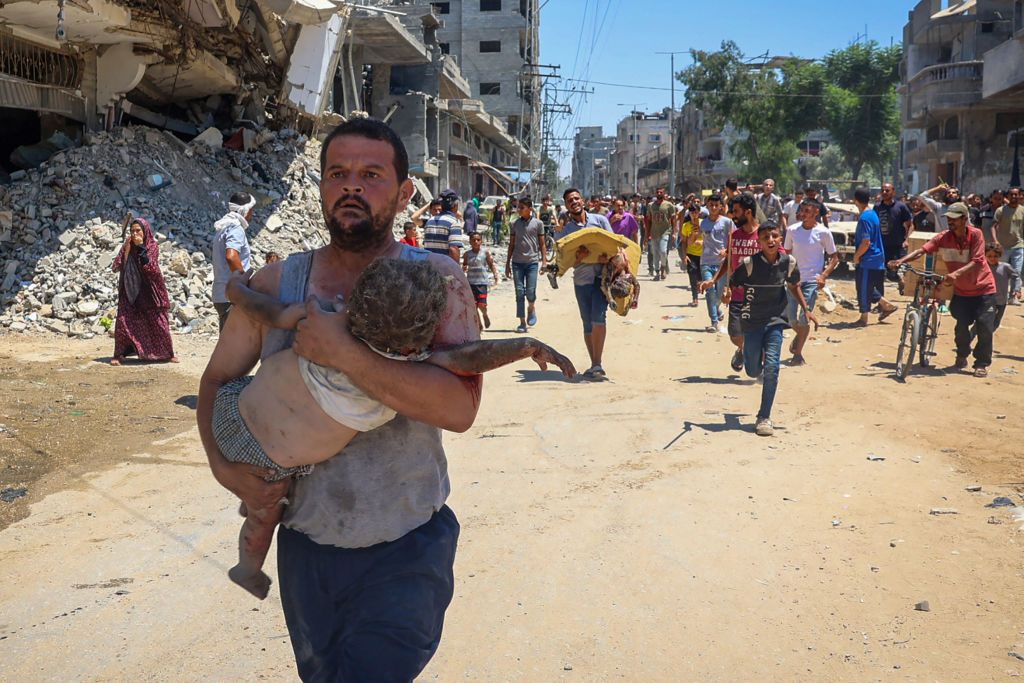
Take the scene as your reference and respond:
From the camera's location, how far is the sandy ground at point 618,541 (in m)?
3.74

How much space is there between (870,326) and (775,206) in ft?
7.19

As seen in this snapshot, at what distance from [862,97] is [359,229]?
59.2 metres

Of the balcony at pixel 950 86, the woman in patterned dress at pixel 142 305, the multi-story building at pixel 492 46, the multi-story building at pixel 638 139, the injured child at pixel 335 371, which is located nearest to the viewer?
the injured child at pixel 335 371

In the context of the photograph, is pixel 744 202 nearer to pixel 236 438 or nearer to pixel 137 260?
pixel 137 260

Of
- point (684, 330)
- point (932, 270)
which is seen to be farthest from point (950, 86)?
point (932, 270)

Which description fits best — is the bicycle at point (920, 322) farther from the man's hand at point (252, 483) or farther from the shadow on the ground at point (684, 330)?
the man's hand at point (252, 483)

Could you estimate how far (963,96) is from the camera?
117 feet

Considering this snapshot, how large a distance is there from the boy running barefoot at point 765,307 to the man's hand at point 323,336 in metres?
5.71

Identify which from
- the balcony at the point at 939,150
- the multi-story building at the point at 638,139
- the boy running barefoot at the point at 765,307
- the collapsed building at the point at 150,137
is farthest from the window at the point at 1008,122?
the multi-story building at the point at 638,139

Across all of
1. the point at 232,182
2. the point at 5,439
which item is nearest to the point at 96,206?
the point at 232,182

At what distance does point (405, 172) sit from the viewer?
95.0 inches

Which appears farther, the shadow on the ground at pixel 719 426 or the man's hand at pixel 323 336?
the shadow on the ground at pixel 719 426

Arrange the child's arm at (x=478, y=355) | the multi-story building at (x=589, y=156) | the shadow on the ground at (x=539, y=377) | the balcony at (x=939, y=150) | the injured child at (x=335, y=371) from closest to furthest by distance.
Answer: the injured child at (x=335, y=371) < the child's arm at (x=478, y=355) < the shadow on the ground at (x=539, y=377) < the balcony at (x=939, y=150) < the multi-story building at (x=589, y=156)

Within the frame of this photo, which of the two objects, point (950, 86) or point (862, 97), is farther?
point (862, 97)
